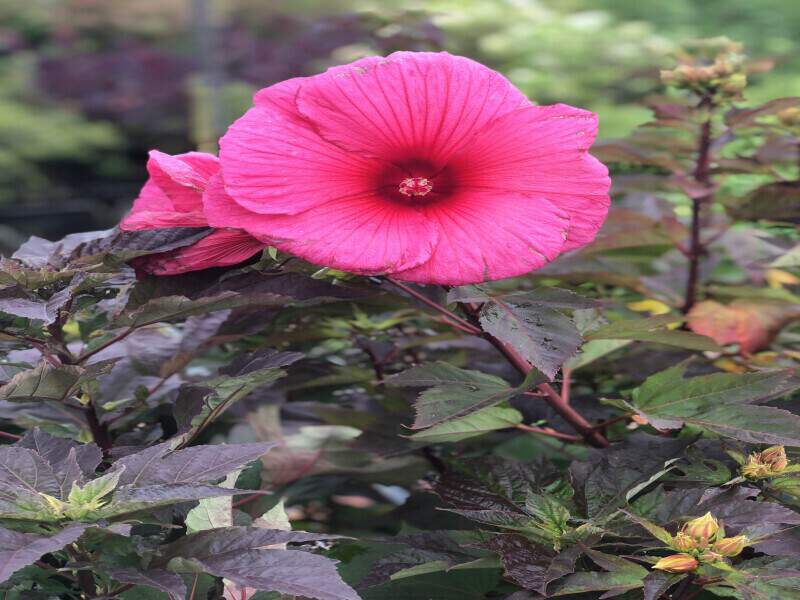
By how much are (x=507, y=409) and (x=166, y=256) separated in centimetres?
23

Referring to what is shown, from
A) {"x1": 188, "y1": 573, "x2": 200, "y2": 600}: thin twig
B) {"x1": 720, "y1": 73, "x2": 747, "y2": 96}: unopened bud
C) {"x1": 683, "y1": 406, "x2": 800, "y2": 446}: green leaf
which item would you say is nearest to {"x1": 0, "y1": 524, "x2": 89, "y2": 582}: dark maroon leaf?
{"x1": 188, "y1": 573, "x2": 200, "y2": 600}: thin twig

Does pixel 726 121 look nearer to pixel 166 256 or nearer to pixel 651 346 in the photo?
pixel 651 346

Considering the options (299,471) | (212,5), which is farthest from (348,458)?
(212,5)

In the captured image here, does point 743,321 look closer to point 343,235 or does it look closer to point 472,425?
point 472,425

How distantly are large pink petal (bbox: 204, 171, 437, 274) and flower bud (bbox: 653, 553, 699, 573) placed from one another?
0.57ft

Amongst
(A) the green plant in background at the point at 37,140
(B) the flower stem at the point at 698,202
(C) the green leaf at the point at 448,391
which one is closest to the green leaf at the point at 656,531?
(C) the green leaf at the point at 448,391

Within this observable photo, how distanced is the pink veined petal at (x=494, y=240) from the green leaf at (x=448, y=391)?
0.25ft

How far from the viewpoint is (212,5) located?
461 centimetres

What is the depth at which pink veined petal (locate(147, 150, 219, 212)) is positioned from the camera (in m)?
0.51

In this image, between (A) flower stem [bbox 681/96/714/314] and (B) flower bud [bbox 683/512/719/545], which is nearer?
(B) flower bud [bbox 683/512/719/545]

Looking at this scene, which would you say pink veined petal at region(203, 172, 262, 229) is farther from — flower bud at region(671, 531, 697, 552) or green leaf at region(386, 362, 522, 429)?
flower bud at region(671, 531, 697, 552)

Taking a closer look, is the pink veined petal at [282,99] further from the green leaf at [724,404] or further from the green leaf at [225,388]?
the green leaf at [724,404]

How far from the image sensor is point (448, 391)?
532 millimetres

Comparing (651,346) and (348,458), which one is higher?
(651,346)
